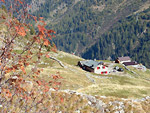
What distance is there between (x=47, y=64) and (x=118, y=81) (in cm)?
3230

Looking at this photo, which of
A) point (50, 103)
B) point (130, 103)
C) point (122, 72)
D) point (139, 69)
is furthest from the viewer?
point (139, 69)

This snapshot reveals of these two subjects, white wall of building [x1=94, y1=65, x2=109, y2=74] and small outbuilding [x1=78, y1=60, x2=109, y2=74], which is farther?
white wall of building [x1=94, y1=65, x2=109, y2=74]

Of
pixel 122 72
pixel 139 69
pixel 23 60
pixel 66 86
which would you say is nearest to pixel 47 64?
pixel 66 86

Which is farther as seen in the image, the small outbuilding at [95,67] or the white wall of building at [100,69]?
the white wall of building at [100,69]

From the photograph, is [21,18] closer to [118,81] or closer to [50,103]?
[50,103]

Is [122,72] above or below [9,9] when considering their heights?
below

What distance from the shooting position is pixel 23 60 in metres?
7.36

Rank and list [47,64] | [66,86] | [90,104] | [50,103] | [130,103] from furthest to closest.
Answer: [47,64] < [66,86] < [130,103] < [90,104] < [50,103]

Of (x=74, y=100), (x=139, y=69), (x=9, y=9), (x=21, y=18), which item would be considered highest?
(x=9, y=9)

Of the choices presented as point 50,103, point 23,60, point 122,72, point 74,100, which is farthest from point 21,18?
point 122,72

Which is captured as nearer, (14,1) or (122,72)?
(14,1)

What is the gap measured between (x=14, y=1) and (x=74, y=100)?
15117 millimetres

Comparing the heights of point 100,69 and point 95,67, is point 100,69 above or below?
below

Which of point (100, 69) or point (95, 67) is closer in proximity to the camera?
point (95, 67)
